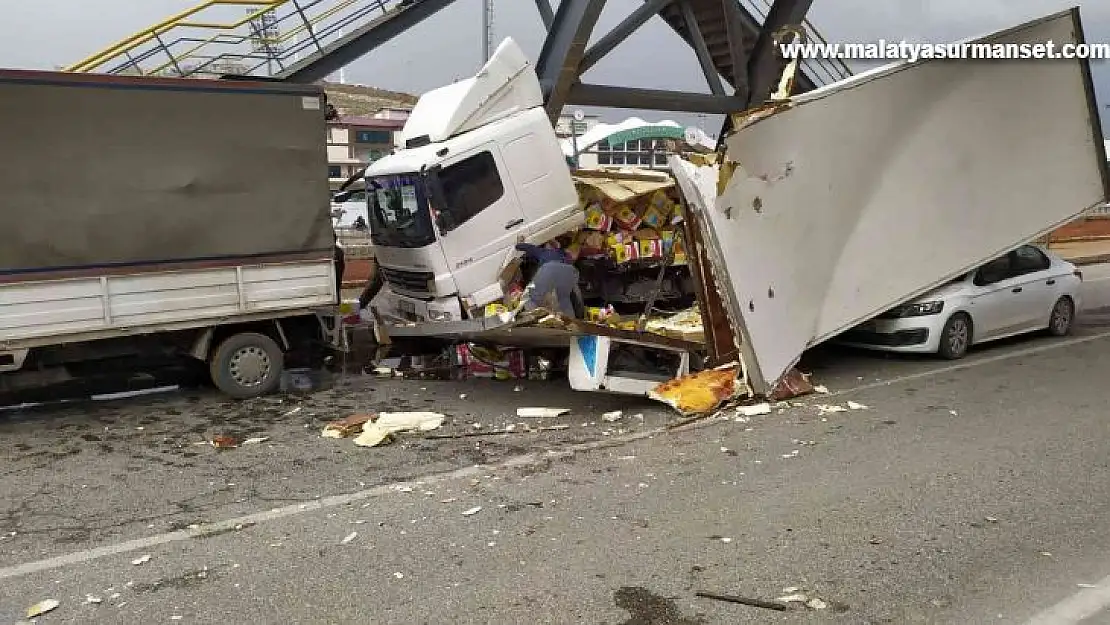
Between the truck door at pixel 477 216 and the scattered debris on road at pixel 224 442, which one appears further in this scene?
the truck door at pixel 477 216

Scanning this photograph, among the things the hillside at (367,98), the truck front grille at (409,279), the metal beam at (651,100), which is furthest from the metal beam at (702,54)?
the hillside at (367,98)

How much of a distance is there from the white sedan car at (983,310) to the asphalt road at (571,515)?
160cm

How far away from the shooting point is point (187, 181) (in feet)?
25.6

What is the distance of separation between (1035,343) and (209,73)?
35.7ft

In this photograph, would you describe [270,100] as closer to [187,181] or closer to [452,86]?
[187,181]

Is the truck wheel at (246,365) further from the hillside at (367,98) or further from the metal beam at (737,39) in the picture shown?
the hillside at (367,98)

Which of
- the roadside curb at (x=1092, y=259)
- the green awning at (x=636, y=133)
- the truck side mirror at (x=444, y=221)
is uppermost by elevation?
the green awning at (x=636, y=133)

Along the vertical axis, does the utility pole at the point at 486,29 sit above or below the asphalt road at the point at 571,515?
above

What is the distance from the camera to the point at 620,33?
42.0 feet

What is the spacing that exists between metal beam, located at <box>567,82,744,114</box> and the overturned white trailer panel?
473 centimetres

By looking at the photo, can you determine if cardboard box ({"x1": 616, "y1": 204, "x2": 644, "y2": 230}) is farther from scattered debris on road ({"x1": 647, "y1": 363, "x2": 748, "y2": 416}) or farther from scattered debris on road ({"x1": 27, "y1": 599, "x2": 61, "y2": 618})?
scattered debris on road ({"x1": 27, "y1": 599, "x2": 61, "y2": 618})

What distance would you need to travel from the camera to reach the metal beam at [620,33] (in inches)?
489

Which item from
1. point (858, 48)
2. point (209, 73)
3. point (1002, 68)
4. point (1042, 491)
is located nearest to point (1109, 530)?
point (1042, 491)

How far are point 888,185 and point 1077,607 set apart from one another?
5.89 metres
